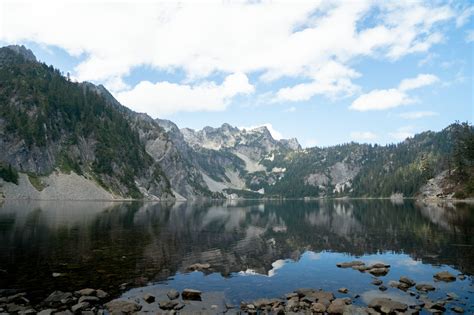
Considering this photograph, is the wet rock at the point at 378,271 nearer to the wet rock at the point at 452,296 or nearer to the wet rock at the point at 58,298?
the wet rock at the point at 452,296

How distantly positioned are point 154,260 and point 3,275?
1583cm

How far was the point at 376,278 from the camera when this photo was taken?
124ft

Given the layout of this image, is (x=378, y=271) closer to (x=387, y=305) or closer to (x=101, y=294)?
(x=387, y=305)

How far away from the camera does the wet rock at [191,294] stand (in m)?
30.1

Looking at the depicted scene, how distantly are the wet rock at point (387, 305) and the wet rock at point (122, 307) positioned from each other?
17.1 meters

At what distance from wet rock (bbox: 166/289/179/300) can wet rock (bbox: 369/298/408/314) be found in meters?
15.1

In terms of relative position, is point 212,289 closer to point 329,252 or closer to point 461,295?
point 461,295

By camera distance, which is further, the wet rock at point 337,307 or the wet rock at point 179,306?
the wet rock at point 179,306

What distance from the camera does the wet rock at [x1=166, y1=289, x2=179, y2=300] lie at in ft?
98.1

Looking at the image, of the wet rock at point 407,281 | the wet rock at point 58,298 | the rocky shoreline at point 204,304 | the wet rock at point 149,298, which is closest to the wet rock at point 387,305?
the rocky shoreline at point 204,304

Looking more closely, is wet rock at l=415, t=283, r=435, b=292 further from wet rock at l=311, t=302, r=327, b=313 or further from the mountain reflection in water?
wet rock at l=311, t=302, r=327, b=313

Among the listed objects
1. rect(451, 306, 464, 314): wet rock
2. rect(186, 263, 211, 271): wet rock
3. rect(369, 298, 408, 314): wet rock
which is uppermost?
rect(369, 298, 408, 314): wet rock

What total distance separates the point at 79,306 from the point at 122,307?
2858 millimetres

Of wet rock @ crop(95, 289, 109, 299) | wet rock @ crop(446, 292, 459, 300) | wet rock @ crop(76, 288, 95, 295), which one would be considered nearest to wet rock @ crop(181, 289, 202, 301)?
wet rock @ crop(95, 289, 109, 299)
